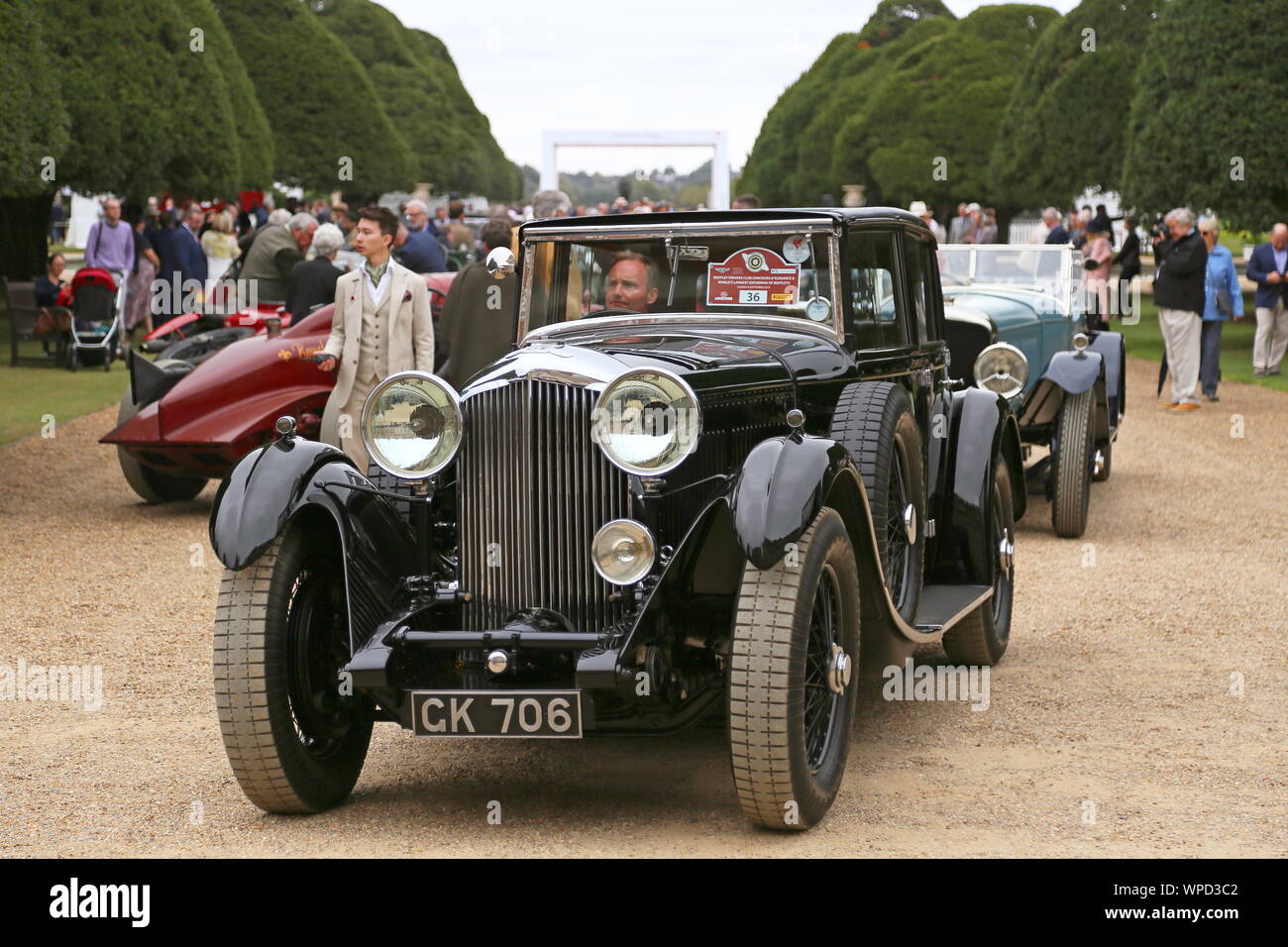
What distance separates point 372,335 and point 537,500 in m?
4.37

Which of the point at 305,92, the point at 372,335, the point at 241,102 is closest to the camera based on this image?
the point at 372,335

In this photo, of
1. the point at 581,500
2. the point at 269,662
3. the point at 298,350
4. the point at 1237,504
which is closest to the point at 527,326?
the point at 581,500

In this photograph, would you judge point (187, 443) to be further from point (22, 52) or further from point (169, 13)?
Answer: point (169, 13)

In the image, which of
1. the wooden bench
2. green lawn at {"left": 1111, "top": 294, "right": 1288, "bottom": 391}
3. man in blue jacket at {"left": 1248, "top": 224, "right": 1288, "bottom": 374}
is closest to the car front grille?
green lawn at {"left": 1111, "top": 294, "right": 1288, "bottom": 391}

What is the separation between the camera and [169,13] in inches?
1023

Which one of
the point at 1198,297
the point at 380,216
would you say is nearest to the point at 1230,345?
the point at 1198,297

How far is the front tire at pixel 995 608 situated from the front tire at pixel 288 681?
2618 millimetres

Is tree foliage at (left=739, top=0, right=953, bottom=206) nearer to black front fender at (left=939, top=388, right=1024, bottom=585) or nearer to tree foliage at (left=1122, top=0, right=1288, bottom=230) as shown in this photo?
tree foliage at (left=1122, top=0, right=1288, bottom=230)

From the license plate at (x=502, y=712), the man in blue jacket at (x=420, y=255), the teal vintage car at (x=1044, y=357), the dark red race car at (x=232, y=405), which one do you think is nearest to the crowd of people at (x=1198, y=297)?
the teal vintage car at (x=1044, y=357)

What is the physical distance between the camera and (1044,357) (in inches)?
507

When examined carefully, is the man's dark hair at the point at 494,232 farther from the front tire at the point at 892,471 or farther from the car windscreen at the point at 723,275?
the front tire at the point at 892,471

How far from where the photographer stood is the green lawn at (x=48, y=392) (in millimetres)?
15922

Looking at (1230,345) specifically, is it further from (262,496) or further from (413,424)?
(262,496)

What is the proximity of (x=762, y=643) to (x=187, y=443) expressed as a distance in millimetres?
6943
